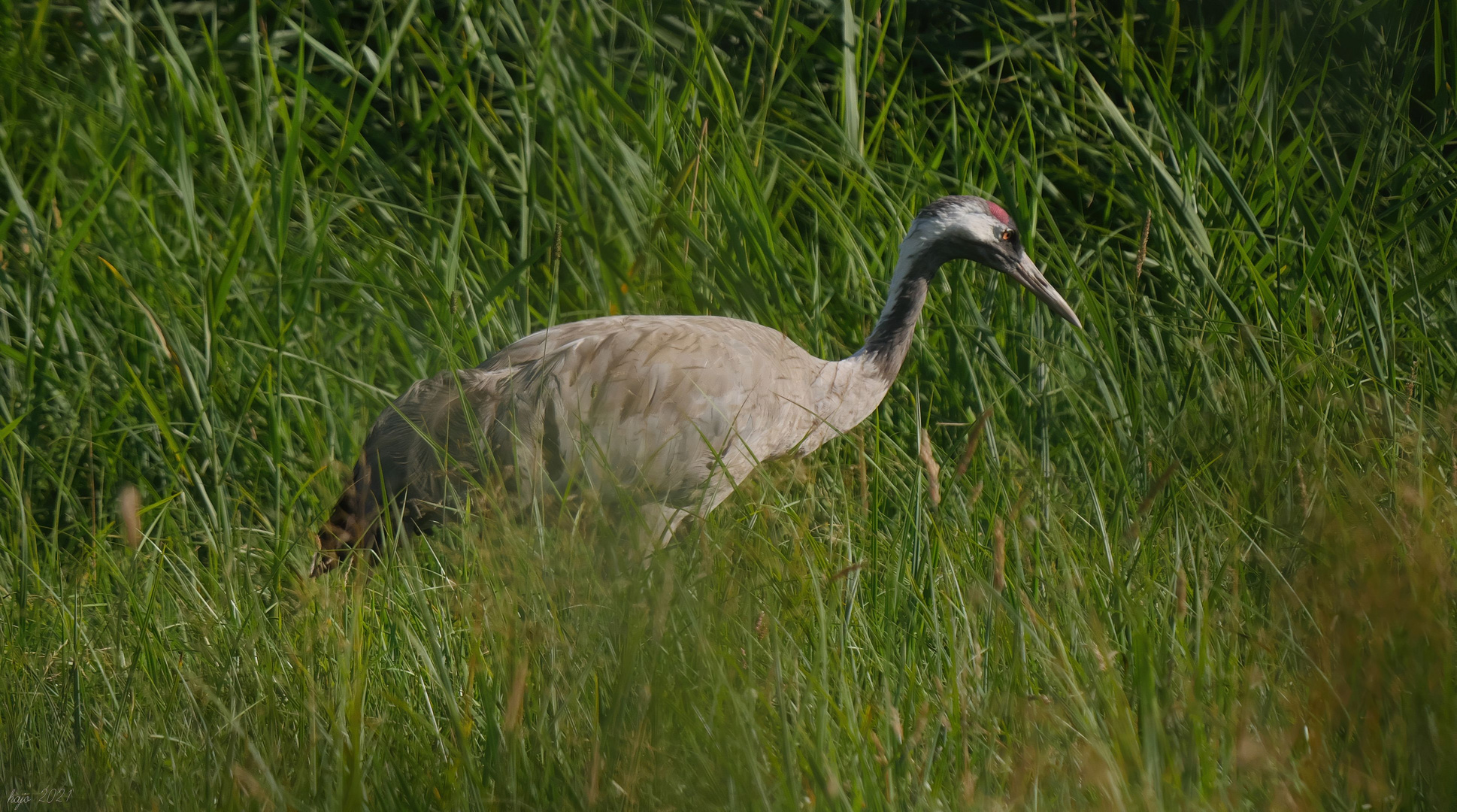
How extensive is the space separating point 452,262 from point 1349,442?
2590mm

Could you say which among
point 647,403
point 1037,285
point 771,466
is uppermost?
point 1037,285

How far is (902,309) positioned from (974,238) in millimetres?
304

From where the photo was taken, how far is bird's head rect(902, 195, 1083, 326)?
3.54m

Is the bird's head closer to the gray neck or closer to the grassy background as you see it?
the gray neck

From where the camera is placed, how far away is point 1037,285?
355 cm

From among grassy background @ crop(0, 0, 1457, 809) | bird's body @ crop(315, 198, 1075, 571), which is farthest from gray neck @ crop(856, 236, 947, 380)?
grassy background @ crop(0, 0, 1457, 809)

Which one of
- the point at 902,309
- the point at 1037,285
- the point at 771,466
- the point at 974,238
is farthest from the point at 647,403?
the point at 1037,285

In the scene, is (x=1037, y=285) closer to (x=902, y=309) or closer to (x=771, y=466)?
(x=902, y=309)

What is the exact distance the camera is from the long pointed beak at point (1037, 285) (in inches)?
137

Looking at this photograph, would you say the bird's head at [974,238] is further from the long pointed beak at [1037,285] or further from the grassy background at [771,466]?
the grassy background at [771,466]

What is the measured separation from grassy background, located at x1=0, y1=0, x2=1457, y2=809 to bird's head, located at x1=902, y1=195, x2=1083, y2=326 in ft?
0.45

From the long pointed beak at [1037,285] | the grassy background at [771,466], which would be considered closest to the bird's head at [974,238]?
the long pointed beak at [1037,285]

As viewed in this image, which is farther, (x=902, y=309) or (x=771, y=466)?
(x=902, y=309)

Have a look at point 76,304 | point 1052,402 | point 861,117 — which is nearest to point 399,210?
point 76,304
